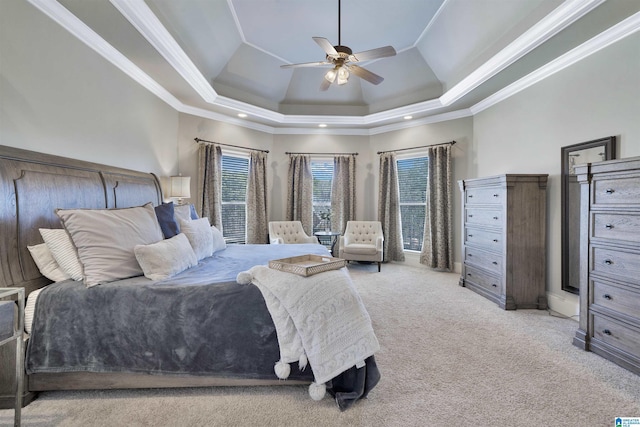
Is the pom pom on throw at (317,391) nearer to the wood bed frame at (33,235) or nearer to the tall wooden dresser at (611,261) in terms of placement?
the wood bed frame at (33,235)

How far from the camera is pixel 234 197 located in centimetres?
561

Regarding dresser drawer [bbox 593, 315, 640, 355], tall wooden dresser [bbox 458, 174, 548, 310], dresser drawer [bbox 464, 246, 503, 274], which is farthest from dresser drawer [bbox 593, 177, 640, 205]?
dresser drawer [bbox 464, 246, 503, 274]

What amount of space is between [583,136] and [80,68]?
5133 millimetres

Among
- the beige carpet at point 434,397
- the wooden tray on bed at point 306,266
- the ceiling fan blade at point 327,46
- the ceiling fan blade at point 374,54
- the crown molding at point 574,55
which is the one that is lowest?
the beige carpet at point 434,397

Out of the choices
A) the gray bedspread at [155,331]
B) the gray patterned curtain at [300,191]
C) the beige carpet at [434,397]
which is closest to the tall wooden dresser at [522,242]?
the beige carpet at [434,397]

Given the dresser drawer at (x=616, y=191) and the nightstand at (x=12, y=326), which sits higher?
the dresser drawer at (x=616, y=191)

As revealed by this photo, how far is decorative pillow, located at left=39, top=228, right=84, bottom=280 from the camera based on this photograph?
1.95 meters

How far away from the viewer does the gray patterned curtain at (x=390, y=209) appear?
5.89 meters

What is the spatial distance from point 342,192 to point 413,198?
1.44m

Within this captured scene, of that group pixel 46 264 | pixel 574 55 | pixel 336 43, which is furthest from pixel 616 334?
pixel 336 43

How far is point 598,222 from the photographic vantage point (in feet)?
7.95

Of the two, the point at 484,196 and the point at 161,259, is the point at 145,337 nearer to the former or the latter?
the point at 161,259

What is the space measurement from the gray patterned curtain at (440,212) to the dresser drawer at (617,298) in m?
2.76

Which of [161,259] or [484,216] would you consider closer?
[161,259]
